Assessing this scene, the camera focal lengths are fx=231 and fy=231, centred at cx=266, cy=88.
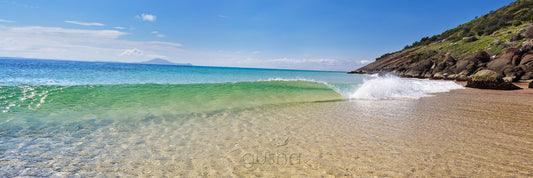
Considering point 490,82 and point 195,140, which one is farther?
Result: point 490,82

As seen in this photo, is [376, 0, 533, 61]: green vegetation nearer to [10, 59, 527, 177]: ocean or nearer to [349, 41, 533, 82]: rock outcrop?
[349, 41, 533, 82]: rock outcrop

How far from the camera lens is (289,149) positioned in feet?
15.5

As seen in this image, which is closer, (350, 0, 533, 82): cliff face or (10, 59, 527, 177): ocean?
(10, 59, 527, 177): ocean

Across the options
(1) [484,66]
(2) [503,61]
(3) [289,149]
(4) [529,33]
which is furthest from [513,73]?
(3) [289,149]

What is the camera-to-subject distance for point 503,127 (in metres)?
6.51

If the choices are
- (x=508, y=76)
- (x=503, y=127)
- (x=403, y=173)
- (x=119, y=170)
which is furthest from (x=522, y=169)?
(x=508, y=76)

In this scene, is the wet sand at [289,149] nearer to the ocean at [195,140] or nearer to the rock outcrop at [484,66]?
the ocean at [195,140]

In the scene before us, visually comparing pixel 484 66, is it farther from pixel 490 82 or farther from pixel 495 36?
pixel 495 36

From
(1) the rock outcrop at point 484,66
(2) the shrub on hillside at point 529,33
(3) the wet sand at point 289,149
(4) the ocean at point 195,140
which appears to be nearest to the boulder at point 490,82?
(1) the rock outcrop at point 484,66

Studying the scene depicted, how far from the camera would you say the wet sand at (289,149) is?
12.1 ft

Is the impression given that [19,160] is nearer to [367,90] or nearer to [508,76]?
[367,90]

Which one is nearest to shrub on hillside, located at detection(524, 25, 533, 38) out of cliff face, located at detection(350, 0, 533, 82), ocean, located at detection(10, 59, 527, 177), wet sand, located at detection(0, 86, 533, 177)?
cliff face, located at detection(350, 0, 533, 82)

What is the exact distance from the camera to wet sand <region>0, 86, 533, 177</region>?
12.1 ft

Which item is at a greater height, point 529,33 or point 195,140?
point 529,33
